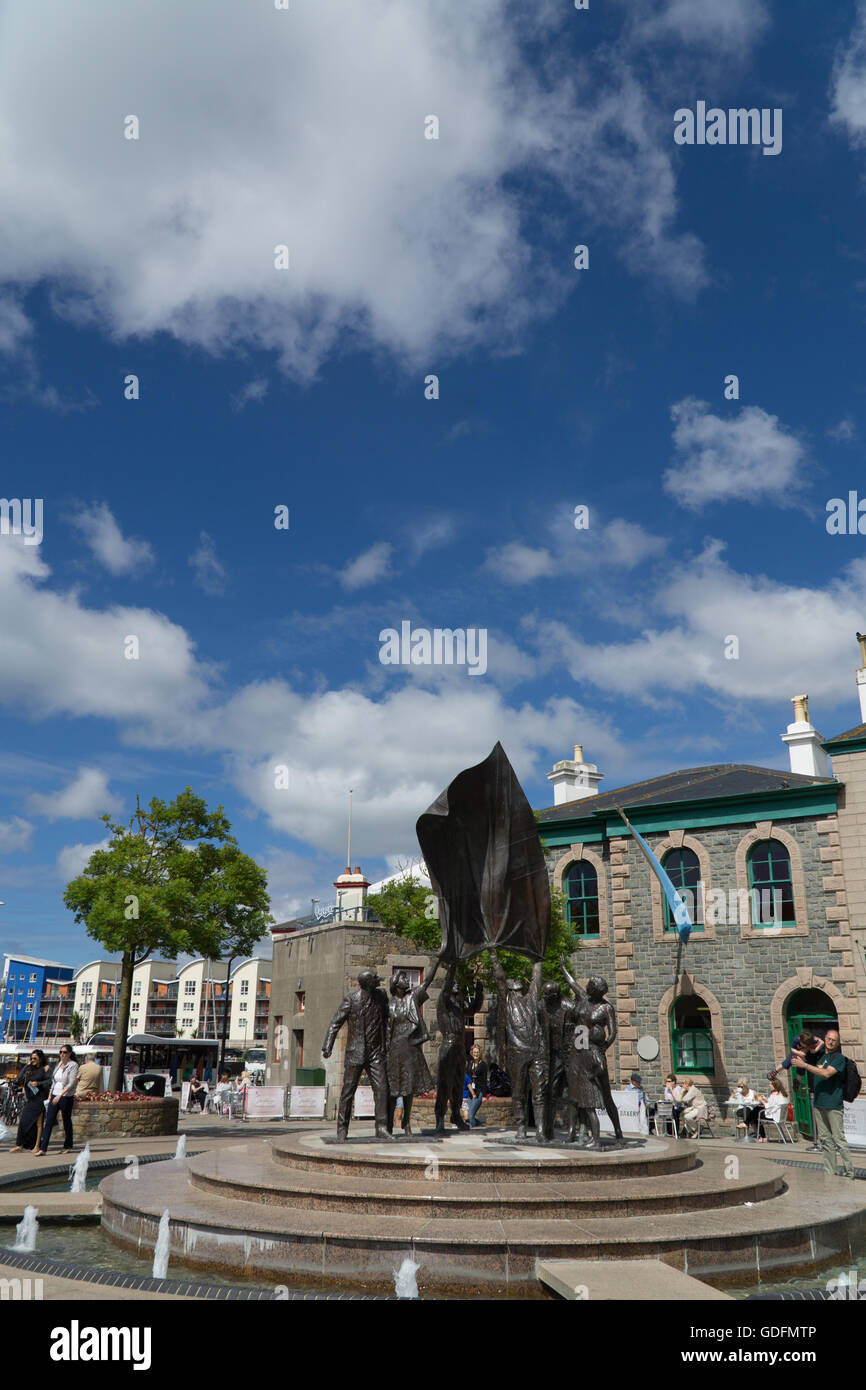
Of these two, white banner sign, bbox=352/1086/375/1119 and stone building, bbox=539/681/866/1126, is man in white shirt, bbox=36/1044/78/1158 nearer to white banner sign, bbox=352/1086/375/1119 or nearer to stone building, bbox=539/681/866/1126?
white banner sign, bbox=352/1086/375/1119

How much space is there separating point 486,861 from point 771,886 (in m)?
13.7

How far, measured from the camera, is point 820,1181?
37.8ft

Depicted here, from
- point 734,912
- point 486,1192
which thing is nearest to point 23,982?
point 734,912

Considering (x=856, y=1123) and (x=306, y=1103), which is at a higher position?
(x=856, y=1123)

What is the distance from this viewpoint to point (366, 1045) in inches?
449

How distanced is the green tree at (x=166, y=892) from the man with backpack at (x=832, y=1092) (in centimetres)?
1265

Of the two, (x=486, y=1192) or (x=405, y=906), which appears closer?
(x=486, y=1192)

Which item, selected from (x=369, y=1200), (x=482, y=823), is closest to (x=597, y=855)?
(x=482, y=823)

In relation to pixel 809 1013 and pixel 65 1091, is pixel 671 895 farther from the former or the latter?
pixel 65 1091

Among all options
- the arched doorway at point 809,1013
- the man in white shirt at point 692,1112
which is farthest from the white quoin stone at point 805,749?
the man in white shirt at point 692,1112

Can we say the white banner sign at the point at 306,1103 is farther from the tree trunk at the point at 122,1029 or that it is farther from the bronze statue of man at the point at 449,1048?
the bronze statue of man at the point at 449,1048

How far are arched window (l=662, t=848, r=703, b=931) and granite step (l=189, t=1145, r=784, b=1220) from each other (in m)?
15.6

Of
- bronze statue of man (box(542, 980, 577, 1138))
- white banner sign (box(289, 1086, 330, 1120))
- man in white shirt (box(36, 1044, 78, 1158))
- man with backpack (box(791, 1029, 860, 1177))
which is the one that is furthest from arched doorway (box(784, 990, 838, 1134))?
man in white shirt (box(36, 1044, 78, 1158))
